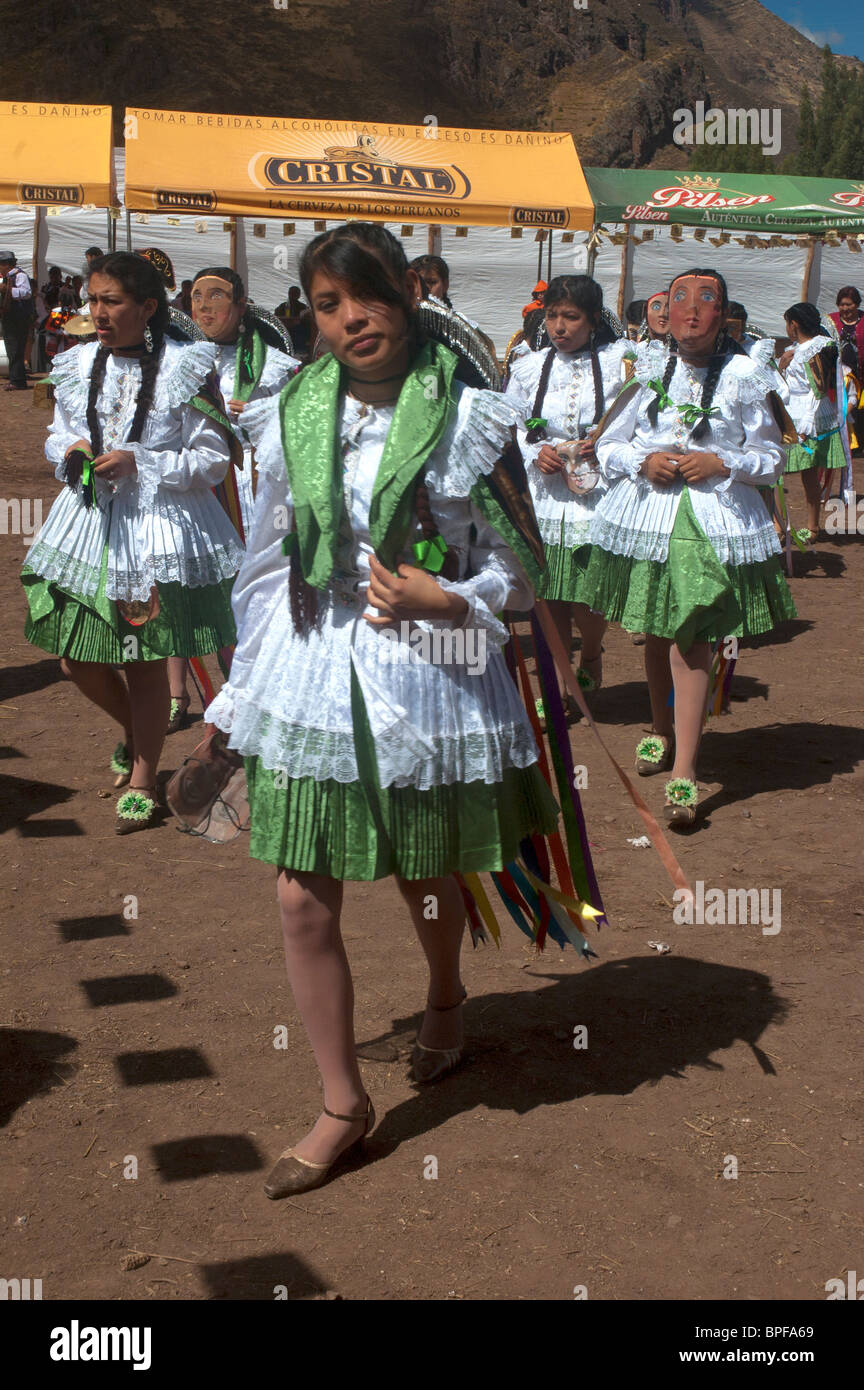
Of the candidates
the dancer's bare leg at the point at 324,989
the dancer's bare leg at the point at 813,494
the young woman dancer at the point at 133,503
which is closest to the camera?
the dancer's bare leg at the point at 324,989

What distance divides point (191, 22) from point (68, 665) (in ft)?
198

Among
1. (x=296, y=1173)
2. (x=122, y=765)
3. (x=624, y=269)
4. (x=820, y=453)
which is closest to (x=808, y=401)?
(x=820, y=453)

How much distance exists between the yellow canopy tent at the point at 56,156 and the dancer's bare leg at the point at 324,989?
1392cm

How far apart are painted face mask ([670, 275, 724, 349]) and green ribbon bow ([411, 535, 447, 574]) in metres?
2.64

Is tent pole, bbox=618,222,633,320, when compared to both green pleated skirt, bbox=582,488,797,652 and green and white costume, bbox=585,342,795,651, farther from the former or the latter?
green pleated skirt, bbox=582,488,797,652

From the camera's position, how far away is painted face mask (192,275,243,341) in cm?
611

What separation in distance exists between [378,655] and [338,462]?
40 centimetres

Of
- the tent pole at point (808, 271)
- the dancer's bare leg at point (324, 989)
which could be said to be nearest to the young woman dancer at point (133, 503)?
the dancer's bare leg at point (324, 989)

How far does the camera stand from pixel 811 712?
22.6 ft

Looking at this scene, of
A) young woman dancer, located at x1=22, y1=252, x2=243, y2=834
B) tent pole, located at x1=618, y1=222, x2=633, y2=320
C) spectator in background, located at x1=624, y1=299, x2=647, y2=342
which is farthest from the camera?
tent pole, located at x1=618, y1=222, x2=633, y2=320

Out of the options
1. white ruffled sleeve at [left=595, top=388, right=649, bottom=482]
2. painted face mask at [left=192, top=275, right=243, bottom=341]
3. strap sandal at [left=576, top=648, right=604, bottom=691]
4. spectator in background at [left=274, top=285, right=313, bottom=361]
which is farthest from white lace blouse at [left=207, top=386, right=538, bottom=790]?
spectator in background at [left=274, top=285, right=313, bottom=361]

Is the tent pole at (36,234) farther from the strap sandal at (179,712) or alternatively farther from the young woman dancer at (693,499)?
the young woman dancer at (693,499)

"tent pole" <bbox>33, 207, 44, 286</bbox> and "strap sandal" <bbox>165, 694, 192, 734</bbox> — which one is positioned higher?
"tent pole" <bbox>33, 207, 44, 286</bbox>

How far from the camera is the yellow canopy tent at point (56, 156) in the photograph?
49.3 ft
